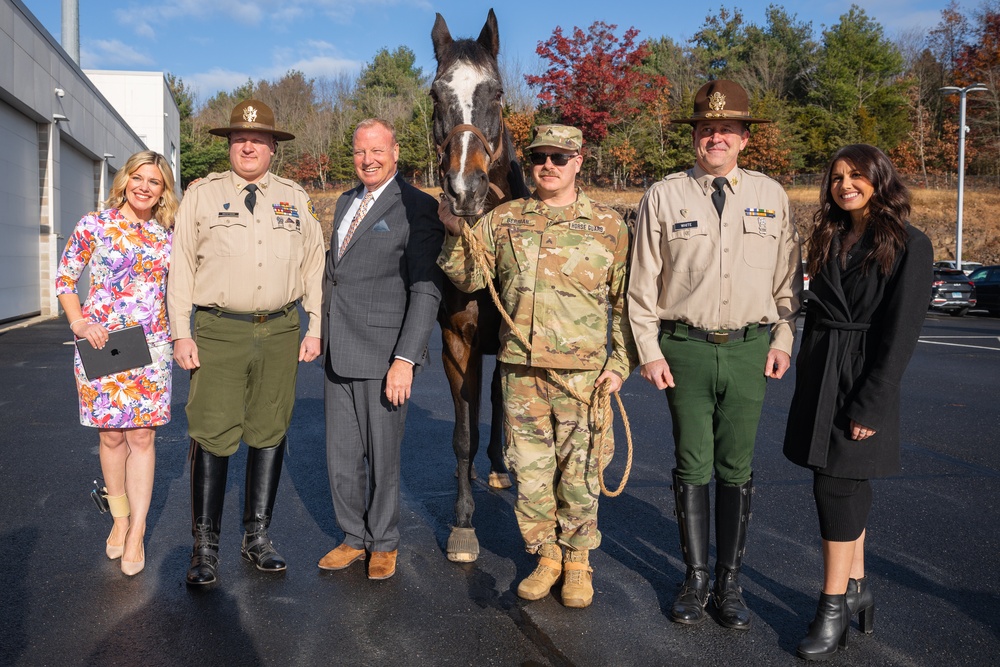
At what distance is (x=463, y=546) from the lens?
3.99 m

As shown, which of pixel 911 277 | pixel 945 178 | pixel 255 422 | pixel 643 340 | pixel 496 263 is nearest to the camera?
pixel 911 277

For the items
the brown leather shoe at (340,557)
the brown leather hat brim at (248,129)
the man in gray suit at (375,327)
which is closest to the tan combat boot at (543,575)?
the man in gray suit at (375,327)

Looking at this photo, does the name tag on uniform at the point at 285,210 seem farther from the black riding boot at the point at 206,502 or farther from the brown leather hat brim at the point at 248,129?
the black riding boot at the point at 206,502

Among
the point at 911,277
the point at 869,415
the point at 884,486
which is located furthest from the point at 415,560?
the point at 884,486

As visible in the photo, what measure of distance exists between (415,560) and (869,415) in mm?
2301

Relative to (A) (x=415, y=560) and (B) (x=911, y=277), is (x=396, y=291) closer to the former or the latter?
(A) (x=415, y=560)

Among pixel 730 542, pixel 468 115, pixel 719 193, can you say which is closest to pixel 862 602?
pixel 730 542

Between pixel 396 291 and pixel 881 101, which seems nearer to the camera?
pixel 396 291

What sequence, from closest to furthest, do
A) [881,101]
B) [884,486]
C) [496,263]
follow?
1. [496,263]
2. [884,486]
3. [881,101]

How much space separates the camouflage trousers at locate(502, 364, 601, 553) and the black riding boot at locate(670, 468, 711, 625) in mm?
388

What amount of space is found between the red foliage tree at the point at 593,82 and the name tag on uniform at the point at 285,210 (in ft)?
111

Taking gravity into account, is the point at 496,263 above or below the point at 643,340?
above

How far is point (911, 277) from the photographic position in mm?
2920

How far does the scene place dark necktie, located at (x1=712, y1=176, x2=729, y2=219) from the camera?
10.8 ft
